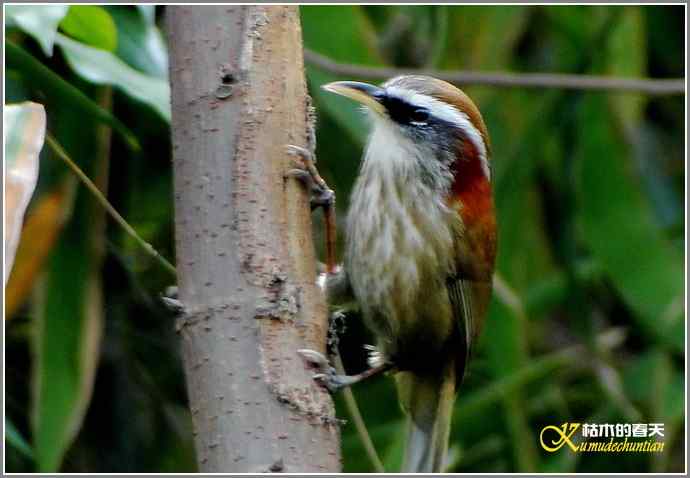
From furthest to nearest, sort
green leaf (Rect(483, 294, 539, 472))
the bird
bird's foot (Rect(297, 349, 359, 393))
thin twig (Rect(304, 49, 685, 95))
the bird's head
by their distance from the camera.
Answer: green leaf (Rect(483, 294, 539, 472))
thin twig (Rect(304, 49, 685, 95))
the bird
the bird's head
bird's foot (Rect(297, 349, 359, 393))

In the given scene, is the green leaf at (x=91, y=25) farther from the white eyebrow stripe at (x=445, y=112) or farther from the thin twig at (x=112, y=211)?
the white eyebrow stripe at (x=445, y=112)

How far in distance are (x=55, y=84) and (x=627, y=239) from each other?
271 centimetres

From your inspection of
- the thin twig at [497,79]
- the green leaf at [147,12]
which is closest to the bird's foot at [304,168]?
the green leaf at [147,12]

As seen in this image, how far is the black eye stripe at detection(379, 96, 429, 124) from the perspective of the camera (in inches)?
116

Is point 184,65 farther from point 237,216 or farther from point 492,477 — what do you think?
point 492,477

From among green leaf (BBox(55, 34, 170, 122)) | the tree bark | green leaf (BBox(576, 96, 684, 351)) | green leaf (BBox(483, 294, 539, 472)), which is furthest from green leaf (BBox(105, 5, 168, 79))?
green leaf (BBox(576, 96, 684, 351))

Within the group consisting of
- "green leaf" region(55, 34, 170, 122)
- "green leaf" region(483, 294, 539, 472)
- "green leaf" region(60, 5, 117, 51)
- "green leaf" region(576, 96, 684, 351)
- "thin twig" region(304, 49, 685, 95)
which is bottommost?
"green leaf" region(483, 294, 539, 472)

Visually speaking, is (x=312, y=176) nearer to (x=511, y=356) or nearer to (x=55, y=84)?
(x=55, y=84)

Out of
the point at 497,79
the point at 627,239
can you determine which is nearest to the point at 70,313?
the point at 497,79

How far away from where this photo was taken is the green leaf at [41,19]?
2.40 metres

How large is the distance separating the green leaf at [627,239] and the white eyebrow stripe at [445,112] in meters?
1.53

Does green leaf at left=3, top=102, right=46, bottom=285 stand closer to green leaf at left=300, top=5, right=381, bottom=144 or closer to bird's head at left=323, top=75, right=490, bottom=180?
bird's head at left=323, top=75, right=490, bottom=180

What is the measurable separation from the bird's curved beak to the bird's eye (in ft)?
0.38

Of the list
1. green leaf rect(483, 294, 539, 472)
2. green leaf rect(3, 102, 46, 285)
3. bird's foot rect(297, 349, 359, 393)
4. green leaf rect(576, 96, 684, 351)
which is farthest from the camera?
green leaf rect(576, 96, 684, 351)
